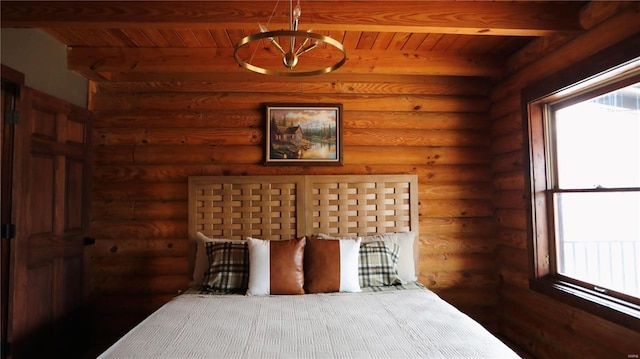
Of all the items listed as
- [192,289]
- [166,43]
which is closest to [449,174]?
[192,289]

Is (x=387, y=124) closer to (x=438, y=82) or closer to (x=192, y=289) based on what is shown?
(x=438, y=82)

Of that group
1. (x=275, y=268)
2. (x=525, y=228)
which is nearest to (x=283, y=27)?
(x=275, y=268)

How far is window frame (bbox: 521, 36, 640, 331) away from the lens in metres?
1.93

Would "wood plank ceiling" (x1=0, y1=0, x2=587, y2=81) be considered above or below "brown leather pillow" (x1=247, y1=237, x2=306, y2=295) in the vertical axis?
above

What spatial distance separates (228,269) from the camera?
2463mm

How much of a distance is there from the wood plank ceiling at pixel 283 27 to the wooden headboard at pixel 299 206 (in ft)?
3.07

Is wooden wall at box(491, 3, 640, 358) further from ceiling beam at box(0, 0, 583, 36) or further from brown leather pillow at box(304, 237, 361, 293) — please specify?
brown leather pillow at box(304, 237, 361, 293)

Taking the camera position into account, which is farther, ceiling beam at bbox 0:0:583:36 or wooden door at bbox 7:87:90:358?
wooden door at bbox 7:87:90:358

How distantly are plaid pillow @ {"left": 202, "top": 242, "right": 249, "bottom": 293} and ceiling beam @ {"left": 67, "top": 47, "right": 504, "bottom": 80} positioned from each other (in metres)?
1.43

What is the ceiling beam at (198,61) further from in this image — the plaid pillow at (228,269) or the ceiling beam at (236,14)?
the plaid pillow at (228,269)

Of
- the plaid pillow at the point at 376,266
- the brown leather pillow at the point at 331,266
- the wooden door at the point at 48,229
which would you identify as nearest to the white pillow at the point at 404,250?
the plaid pillow at the point at 376,266

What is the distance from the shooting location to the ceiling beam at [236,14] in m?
2.04

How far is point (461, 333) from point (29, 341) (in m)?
2.76

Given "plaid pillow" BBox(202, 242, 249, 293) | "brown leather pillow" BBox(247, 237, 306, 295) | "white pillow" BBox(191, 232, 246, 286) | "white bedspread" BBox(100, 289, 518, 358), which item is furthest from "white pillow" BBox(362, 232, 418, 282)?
"white pillow" BBox(191, 232, 246, 286)
